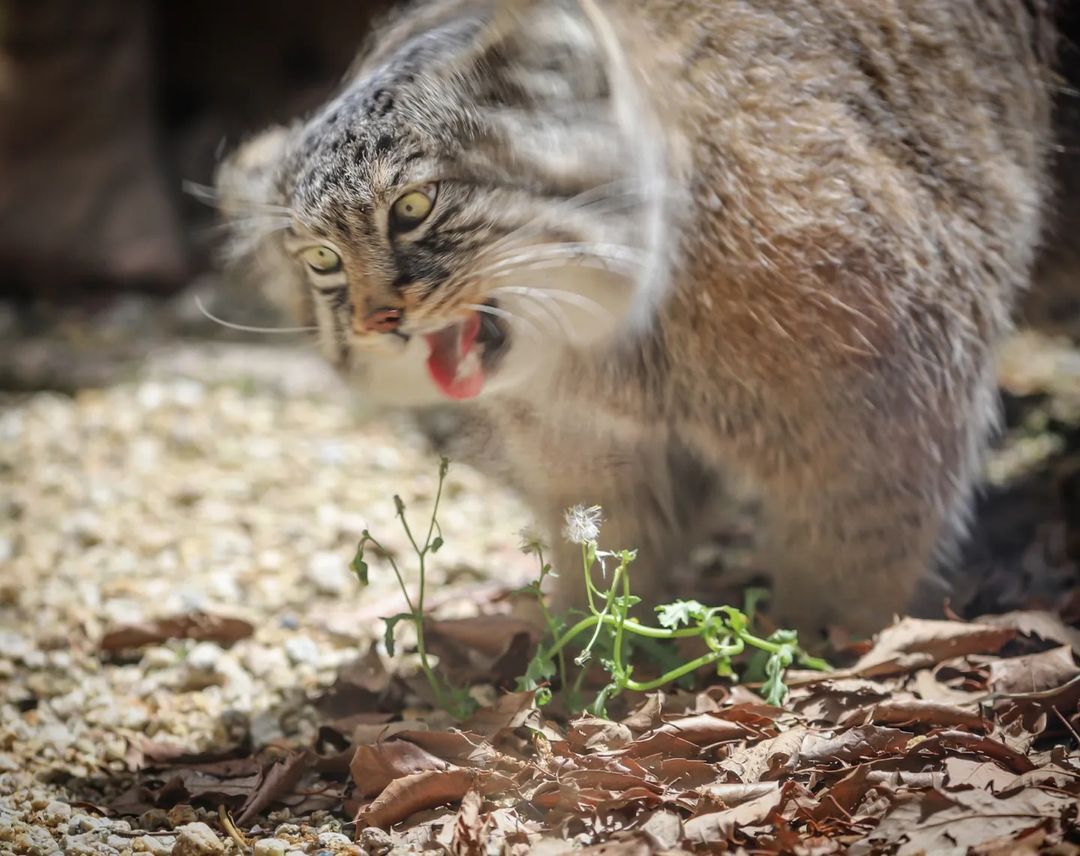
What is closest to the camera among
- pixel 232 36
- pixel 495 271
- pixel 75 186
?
pixel 495 271

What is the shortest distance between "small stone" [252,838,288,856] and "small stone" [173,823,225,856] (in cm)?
8

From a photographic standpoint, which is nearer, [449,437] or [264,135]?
[264,135]

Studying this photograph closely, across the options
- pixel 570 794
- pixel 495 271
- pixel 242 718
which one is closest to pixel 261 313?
pixel 242 718

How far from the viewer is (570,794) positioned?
2.57m

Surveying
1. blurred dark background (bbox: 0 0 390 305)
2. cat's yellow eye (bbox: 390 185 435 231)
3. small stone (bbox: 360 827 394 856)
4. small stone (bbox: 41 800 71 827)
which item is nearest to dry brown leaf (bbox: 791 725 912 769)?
small stone (bbox: 360 827 394 856)

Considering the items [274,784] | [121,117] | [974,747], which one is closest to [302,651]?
[274,784]

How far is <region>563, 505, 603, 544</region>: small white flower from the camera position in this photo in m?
2.77

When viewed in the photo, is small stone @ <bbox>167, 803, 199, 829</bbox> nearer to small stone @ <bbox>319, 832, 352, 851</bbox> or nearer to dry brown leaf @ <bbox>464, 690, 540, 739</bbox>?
small stone @ <bbox>319, 832, 352, 851</bbox>

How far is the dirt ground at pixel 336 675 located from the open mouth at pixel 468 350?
0.67m

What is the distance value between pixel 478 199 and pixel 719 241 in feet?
2.21

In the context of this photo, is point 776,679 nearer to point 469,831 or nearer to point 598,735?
point 598,735

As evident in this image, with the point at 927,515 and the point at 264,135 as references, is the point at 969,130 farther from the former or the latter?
the point at 264,135

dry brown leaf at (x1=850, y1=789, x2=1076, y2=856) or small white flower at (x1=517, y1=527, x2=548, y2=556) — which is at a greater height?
small white flower at (x1=517, y1=527, x2=548, y2=556)

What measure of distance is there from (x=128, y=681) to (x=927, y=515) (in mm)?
2336
